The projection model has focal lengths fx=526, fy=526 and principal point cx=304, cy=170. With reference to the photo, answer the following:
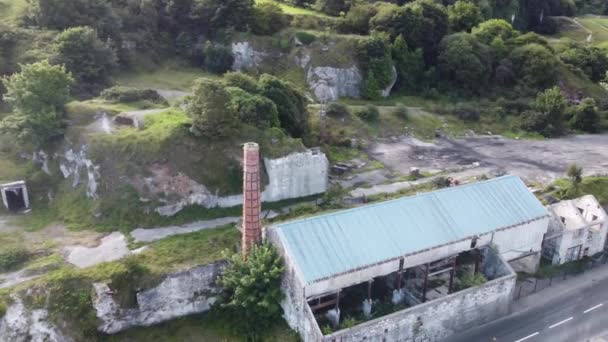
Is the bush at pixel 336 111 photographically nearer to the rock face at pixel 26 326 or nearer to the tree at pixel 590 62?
the rock face at pixel 26 326

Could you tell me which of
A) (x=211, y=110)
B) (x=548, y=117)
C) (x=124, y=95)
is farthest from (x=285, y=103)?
(x=548, y=117)

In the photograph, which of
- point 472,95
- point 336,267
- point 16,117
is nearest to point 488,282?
point 336,267

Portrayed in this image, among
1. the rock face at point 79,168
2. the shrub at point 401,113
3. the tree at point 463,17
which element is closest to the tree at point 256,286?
the rock face at point 79,168

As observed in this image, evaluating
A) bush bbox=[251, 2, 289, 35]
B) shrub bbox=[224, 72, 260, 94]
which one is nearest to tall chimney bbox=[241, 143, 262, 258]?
shrub bbox=[224, 72, 260, 94]

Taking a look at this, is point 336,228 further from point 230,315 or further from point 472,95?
point 472,95

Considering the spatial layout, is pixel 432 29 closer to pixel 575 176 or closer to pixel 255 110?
pixel 575 176

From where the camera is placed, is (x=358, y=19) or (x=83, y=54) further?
(x=358, y=19)

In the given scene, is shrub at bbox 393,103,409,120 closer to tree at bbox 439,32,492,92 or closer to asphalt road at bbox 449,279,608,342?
tree at bbox 439,32,492,92
